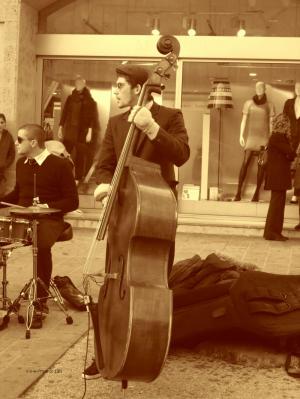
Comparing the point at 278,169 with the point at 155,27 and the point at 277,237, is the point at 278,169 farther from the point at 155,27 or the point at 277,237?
the point at 155,27

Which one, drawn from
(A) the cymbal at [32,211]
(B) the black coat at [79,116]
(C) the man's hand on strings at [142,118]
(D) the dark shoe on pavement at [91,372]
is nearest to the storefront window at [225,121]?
(B) the black coat at [79,116]

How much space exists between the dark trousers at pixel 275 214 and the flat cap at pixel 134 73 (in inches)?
282

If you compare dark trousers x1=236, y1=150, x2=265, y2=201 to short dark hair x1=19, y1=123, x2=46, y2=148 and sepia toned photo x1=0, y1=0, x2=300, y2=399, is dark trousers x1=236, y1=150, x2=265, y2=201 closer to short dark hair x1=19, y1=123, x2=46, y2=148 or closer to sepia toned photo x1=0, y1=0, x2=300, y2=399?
sepia toned photo x1=0, y1=0, x2=300, y2=399

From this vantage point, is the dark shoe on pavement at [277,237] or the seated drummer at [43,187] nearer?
the seated drummer at [43,187]

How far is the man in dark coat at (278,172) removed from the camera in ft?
36.8

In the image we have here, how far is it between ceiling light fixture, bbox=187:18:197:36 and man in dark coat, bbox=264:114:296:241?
2561mm

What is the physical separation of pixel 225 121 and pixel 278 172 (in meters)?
2.44

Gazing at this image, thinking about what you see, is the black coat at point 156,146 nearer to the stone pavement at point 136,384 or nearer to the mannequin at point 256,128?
the stone pavement at point 136,384

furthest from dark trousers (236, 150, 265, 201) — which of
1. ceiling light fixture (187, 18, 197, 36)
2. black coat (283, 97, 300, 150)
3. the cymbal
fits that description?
the cymbal

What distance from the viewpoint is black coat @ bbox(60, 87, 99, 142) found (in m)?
13.8

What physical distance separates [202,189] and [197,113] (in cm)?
120

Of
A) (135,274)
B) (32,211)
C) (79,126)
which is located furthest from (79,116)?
(135,274)

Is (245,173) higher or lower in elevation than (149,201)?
lower

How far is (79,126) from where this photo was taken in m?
13.8
